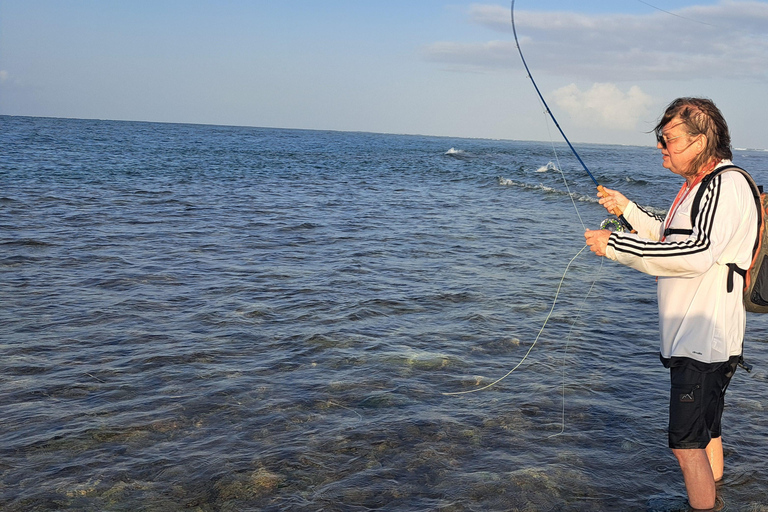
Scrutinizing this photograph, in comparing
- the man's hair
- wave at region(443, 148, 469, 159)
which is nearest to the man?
the man's hair

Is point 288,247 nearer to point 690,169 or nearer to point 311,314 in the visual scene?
point 311,314

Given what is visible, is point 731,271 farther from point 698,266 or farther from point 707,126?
point 707,126

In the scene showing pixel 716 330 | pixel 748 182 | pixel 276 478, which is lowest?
pixel 276 478

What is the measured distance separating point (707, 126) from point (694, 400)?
50.5 inches

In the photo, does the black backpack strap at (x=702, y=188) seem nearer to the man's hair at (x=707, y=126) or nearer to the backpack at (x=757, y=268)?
the backpack at (x=757, y=268)

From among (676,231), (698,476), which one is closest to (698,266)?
(676,231)

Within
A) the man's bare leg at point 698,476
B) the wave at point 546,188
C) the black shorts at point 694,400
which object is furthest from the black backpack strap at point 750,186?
the wave at point 546,188

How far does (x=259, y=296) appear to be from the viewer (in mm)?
7438

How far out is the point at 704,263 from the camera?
2615 mm

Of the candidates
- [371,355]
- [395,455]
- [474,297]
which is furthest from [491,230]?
[395,455]

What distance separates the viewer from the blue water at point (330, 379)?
360 cm

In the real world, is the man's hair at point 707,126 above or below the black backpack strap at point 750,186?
above

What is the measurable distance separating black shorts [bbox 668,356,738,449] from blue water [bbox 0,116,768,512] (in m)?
0.79

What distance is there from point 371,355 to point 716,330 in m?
3.33
